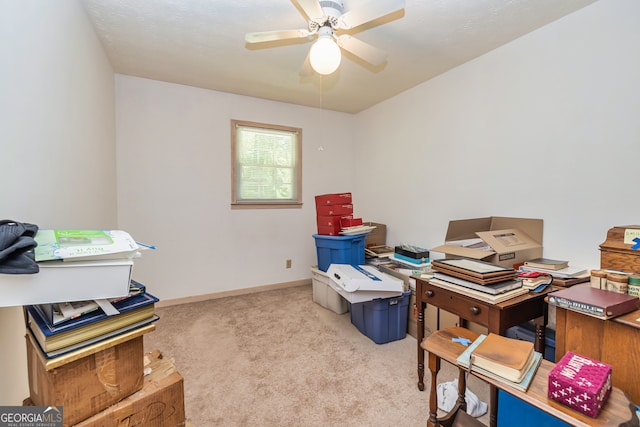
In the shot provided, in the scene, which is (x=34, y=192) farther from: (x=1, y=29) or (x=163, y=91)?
(x=163, y=91)

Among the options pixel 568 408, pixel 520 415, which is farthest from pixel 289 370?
pixel 568 408

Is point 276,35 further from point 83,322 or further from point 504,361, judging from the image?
point 504,361

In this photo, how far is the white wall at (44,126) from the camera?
970 mm

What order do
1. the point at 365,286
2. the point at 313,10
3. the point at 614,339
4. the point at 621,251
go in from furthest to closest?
the point at 365,286, the point at 313,10, the point at 621,251, the point at 614,339

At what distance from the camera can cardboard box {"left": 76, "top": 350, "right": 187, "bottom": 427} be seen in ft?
2.54

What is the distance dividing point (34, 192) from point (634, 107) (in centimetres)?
314

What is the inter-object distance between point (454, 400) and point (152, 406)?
1.59 metres

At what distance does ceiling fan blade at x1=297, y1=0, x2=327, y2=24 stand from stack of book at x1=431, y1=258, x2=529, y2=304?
1628mm

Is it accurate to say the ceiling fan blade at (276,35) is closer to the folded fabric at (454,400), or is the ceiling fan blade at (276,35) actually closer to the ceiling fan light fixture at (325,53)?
the ceiling fan light fixture at (325,53)

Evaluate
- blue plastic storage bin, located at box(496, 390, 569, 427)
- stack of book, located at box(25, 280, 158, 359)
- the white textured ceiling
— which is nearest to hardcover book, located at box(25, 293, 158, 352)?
stack of book, located at box(25, 280, 158, 359)

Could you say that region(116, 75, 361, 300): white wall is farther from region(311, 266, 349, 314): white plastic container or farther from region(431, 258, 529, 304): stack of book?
region(431, 258, 529, 304): stack of book

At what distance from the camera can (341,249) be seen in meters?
2.89

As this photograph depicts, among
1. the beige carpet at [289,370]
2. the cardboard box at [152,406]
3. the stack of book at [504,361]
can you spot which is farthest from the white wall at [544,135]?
the cardboard box at [152,406]

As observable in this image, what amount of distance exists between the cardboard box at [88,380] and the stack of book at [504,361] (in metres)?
1.07
